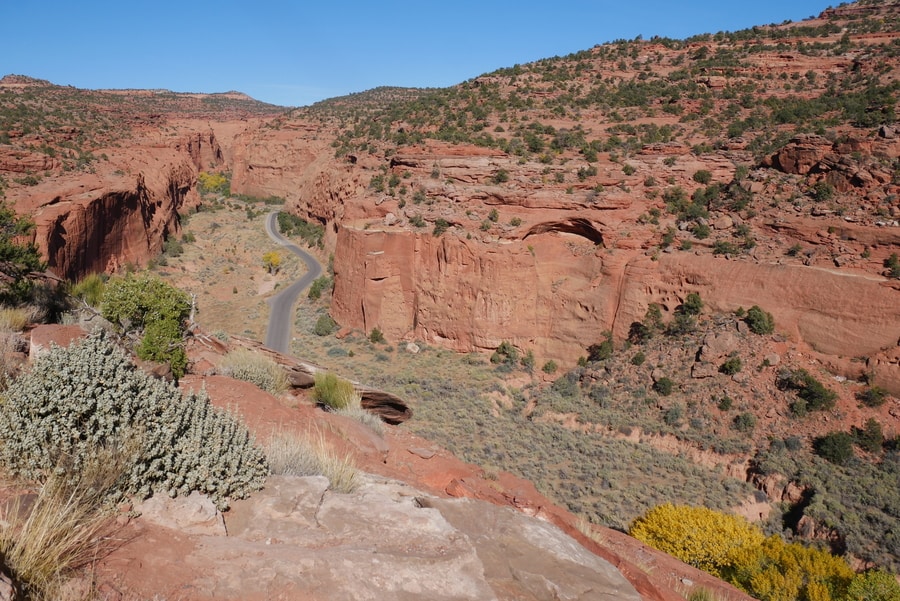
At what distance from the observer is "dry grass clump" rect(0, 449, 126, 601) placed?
9.29ft

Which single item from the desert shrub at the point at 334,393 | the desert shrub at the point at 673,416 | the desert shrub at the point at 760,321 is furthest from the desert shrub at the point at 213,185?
the desert shrub at the point at 760,321

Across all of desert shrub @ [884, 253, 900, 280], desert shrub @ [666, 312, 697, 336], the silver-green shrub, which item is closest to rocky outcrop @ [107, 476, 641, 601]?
the silver-green shrub

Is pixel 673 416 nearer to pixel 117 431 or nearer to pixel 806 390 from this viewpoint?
pixel 806 390

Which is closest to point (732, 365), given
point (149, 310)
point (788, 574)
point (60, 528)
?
point (788, 574)

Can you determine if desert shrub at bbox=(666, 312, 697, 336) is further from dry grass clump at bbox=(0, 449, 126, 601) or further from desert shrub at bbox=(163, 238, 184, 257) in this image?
desert shrub at bbox=(163, 238, 184, 257)

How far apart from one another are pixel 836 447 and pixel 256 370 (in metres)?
18.5

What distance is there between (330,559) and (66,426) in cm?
241

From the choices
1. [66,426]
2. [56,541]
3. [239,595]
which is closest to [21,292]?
[66,426]

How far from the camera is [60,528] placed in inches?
119

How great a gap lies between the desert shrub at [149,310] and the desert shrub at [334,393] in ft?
9.08

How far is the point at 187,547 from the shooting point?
3605 mm

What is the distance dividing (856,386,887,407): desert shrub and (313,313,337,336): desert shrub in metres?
23.2

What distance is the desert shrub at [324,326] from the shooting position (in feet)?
89.2

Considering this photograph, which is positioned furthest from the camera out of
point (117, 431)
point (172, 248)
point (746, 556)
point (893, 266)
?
point (172, 248)
